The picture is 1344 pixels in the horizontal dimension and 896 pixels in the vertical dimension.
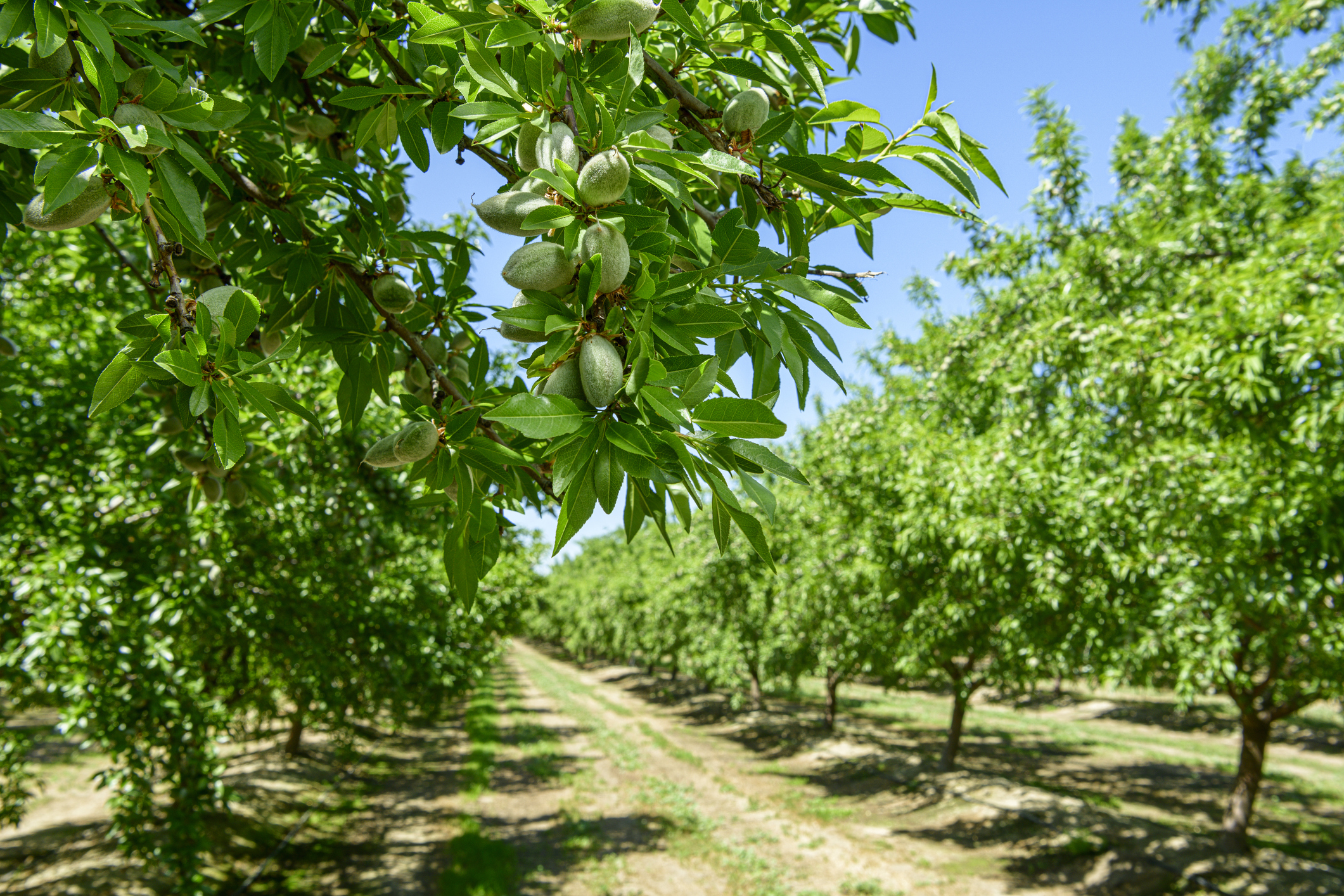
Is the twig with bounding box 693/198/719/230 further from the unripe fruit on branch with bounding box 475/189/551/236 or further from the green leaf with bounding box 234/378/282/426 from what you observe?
the green leaf with bounding box 234/378/282/426

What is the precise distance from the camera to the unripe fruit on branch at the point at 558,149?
108cm

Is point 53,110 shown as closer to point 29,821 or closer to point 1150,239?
point 1150,239

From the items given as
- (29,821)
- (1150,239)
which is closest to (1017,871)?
(1150,239)

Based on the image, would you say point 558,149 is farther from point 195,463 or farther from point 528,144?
point 195,463

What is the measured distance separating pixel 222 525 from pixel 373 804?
11.8 m

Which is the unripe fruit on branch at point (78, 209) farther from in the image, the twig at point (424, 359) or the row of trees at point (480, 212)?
the twig at point (424, 359)

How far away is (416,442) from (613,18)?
0.77 metres

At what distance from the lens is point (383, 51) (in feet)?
5.42

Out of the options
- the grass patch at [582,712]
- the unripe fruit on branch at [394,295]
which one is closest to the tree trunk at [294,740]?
the grass patch at [582,712]

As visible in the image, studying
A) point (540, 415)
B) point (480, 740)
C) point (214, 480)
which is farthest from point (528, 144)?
point (480, 740)

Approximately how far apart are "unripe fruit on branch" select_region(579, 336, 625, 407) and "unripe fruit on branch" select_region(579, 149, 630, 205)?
0.69 feet

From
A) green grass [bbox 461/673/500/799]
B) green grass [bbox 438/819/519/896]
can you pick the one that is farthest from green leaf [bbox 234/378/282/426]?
green grass [bbox 461/673/500/799]

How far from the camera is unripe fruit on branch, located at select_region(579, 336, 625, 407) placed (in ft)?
3.14

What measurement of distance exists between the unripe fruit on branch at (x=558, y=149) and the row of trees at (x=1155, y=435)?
11.0ft
